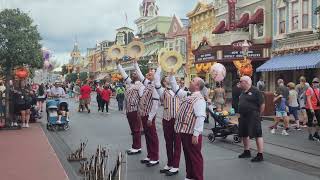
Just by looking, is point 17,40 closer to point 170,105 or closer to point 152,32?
point 170,105

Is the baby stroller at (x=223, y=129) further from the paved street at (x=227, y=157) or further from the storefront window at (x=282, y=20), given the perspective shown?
the storefront window at (x=282, y=20)

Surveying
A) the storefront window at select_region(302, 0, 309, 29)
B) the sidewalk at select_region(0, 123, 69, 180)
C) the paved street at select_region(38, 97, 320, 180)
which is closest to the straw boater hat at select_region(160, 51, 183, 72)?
the paved street at select_region(38, 97, 320, 180)

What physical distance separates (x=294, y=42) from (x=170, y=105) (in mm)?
19386

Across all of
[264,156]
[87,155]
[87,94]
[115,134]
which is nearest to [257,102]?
[264,156]

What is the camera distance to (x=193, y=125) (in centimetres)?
694

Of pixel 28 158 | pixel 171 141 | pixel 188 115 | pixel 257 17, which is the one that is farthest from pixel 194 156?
pixel 257 17


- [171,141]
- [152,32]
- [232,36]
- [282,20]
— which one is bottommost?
[171,141]

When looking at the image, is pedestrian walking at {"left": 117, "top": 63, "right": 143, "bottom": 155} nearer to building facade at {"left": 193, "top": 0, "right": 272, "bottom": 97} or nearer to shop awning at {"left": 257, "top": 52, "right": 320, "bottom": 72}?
shop awning at {"left": 257, "top": 52, "right": 320, "bottom": 72}

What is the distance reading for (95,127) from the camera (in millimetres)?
16250

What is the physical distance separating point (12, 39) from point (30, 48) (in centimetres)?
64

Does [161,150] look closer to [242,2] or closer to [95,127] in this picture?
[95,127]

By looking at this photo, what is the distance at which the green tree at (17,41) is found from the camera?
1491cm

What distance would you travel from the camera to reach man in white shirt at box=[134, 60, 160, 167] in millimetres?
8867

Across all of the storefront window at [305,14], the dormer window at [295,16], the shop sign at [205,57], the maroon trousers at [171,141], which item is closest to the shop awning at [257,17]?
the dormer window at [295,16]
